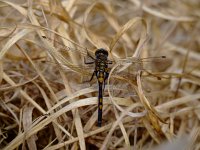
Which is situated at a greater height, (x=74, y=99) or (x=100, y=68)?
(x=100, y=68)

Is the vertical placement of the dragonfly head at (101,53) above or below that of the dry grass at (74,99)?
above

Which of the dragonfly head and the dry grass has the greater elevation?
the dragonfly head

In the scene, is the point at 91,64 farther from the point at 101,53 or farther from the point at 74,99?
the point at 74,99

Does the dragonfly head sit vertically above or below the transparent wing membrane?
above

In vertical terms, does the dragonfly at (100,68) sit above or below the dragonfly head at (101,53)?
below

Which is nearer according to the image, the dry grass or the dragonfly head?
the dry grass

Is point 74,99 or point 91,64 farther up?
point 91,64

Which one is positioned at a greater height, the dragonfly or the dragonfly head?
the dragonfly head

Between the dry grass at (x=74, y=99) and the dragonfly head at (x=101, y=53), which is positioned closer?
the dry grass at (x=74, y=99)

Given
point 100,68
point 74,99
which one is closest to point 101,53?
point 100,68

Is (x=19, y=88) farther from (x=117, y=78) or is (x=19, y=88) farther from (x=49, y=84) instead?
(x=117, y=78)

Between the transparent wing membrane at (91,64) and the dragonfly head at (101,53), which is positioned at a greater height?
the dragonfly head at (101,53)
